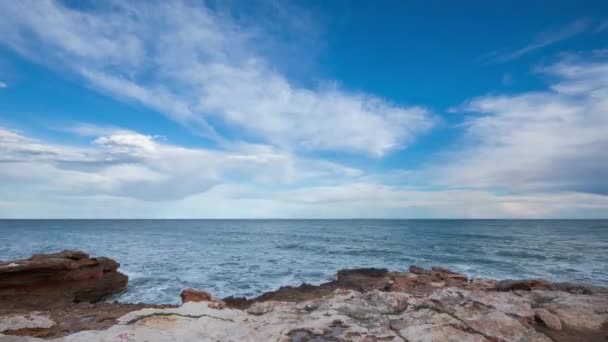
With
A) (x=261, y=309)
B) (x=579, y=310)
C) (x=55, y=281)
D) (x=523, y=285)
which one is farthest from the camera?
(x=55, y=281)

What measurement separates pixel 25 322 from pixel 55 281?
11.1 m

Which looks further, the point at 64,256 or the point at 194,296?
the point at 64,256

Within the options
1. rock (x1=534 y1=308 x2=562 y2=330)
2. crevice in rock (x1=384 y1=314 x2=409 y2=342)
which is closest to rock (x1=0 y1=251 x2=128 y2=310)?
crevice in rock (x1=384 y1=314 x2=409 y2=342)

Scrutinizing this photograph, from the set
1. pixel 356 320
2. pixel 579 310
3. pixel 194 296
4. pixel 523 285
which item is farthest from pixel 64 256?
pixel 523 285

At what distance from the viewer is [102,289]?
894 inches

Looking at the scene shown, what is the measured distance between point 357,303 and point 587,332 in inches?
290

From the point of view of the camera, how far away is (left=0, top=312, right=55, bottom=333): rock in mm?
11258

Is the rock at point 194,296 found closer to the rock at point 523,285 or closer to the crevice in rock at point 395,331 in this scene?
the crevice in rock at point 395,331

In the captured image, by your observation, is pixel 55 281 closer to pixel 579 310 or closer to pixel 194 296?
pixel 194 296

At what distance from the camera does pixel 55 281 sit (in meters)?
20.9

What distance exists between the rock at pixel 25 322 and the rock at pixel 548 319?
1739cm

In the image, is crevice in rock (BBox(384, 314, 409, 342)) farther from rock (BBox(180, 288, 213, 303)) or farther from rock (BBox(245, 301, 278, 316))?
rock (BBox(180, 288, 213, 303))

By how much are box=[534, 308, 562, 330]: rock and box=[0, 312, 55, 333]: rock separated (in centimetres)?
1739

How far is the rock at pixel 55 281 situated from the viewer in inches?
735
